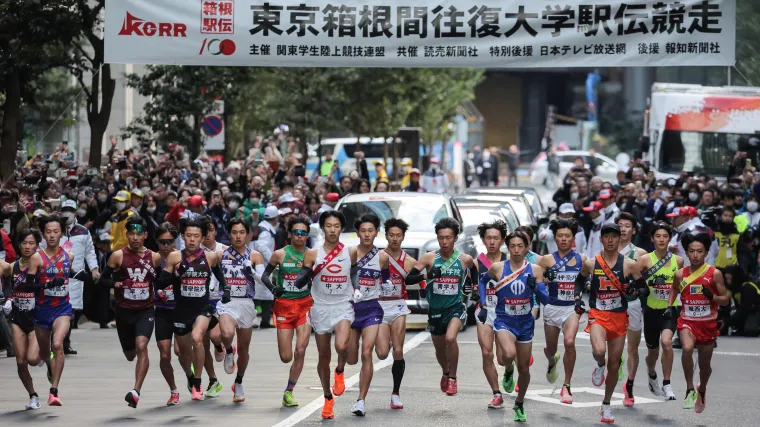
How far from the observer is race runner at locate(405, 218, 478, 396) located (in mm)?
13617

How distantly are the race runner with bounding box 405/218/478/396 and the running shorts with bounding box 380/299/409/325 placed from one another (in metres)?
0.29

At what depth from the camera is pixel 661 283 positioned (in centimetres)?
1384

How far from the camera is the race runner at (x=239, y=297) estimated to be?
1371 centimetres

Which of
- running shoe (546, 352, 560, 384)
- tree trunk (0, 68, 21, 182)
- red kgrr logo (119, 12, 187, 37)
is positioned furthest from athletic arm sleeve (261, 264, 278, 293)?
tree trunk (0, 68, 21, 182)

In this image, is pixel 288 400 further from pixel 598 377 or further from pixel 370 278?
pixel 598 377

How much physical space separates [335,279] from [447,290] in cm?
118

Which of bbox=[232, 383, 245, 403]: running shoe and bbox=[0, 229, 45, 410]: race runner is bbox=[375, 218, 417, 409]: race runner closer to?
bbox=[232, 383, 245, 403]: running shoe

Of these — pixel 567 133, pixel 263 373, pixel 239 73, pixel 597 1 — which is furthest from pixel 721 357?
pixel 567 133

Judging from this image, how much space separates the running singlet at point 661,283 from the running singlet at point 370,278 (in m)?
2.66

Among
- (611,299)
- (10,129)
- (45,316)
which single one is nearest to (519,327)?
(611,299)

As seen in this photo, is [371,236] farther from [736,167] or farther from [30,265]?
[736,167]

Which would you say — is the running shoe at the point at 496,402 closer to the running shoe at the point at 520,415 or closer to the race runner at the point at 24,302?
the running shoe at the point at 520,415

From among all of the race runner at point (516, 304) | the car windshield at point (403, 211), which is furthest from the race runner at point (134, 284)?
the car windshield at point (403, 211)

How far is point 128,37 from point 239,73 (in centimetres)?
1394
